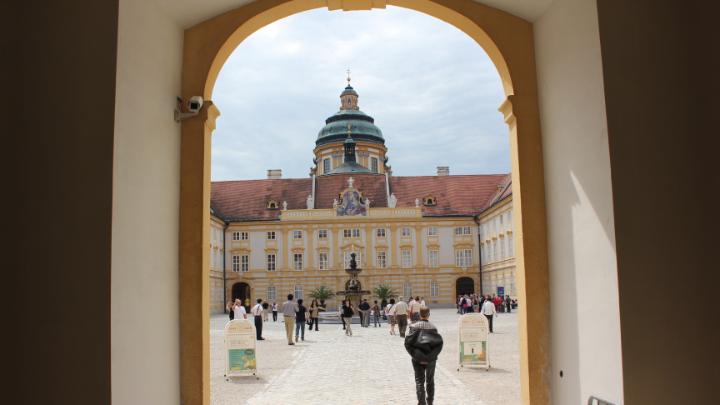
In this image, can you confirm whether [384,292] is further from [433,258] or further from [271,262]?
[271,262]

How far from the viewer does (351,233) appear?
59000 mm

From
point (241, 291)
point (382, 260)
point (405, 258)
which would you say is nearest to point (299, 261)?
point (241, 291)

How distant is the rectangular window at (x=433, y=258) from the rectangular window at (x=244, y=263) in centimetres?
1571

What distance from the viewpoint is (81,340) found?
186 inches

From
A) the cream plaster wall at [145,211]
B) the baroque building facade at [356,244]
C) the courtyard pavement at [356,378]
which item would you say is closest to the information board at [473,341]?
the courtyard pavement at [356,378]

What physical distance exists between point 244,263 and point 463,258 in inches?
746

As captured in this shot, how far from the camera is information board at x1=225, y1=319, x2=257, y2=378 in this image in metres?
13.1

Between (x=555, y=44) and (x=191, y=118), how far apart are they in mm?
3631

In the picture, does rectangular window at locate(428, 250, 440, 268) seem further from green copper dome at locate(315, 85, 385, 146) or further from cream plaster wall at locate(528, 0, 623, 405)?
cream plaster wall at locate(528, 0, 623, 405)

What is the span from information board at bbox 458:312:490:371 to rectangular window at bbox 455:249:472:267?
44.8 m

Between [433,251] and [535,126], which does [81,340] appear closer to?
[535,126]

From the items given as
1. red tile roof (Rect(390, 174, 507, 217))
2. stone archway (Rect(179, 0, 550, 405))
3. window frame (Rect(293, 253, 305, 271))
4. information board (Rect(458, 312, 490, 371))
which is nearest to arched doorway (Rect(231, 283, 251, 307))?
window frame (Rect(293, 253, 305, 271))

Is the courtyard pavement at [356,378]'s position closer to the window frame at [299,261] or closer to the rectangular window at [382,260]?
the rectangular window at [382,260]

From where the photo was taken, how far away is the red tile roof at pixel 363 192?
6056 centimetres
